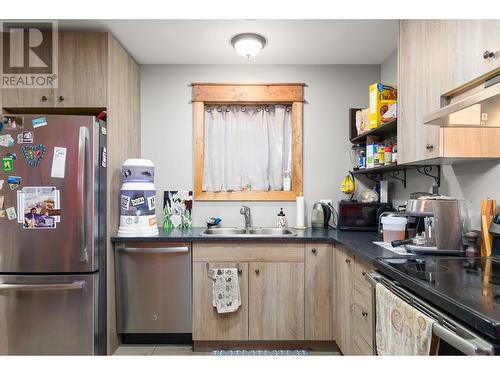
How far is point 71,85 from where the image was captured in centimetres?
213

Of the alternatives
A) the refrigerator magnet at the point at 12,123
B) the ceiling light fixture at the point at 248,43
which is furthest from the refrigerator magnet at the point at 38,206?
the ceiling light fixture at the point at 248,43

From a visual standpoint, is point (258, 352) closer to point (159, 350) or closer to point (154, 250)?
point (159, 350)

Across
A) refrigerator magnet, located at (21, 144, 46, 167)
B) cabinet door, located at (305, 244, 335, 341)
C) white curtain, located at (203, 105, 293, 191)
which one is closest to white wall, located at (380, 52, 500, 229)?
cabinet door, located at (305, 244, 335, 341)

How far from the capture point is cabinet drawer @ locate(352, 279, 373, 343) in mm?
1588

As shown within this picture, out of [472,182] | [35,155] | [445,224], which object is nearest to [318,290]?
[445,224]

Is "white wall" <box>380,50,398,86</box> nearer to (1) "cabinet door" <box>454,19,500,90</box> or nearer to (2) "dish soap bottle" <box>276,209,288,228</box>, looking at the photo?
(1) "cabinet door" <box>454,19,500,90</box>

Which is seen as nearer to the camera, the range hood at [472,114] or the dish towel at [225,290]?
the range hood at [472,114]

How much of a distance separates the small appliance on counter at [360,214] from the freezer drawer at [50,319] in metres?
1.98

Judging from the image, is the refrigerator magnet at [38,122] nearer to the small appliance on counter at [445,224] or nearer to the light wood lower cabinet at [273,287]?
the light wood lower cabinet at [273,287]

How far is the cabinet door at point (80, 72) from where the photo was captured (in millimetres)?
2129

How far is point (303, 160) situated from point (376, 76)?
1.07 meters

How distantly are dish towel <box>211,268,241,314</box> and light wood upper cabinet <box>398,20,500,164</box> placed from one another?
1426 millimetres

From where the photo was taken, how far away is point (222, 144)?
2846 mm
